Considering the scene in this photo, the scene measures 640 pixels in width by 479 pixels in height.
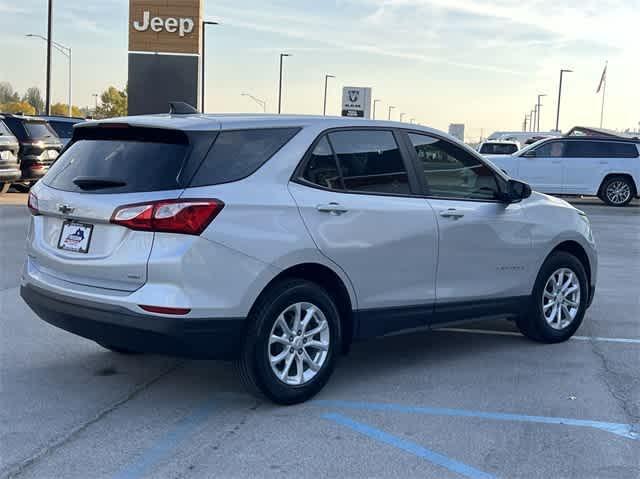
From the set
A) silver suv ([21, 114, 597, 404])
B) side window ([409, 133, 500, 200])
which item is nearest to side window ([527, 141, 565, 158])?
side window ([409, 133, 500, 200])

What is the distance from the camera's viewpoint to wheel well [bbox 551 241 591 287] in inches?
280

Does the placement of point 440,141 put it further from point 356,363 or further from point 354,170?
point 356,363

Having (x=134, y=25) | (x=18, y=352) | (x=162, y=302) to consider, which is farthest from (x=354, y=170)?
(x=134, y=25)

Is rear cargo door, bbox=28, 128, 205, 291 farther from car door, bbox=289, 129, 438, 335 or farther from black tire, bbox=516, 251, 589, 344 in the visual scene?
black tire, bbox=516, 251, 589, 344

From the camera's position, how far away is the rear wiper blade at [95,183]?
4.91 m

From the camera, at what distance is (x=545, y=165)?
80.0ft

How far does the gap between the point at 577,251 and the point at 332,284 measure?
2.82m

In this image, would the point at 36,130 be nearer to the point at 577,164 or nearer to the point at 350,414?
the point at 577,164

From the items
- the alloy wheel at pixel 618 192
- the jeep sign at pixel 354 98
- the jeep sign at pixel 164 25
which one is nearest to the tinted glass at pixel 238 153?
the alloy wheel at pixel 618 192

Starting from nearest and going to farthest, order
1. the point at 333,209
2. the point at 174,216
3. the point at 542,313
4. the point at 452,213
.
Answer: the point at 174,216, the point at 333,209, the point at 452,213, the point at 542,313

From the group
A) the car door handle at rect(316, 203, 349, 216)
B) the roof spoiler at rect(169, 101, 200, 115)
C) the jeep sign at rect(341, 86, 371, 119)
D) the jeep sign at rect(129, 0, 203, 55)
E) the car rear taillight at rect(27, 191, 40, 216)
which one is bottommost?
the car rear taillight at rect(27, 191, 40, 216)

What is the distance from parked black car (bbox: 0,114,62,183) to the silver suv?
1536cm

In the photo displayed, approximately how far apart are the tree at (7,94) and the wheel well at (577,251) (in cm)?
11944

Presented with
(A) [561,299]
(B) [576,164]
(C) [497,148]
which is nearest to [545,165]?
(B) [576,164]
